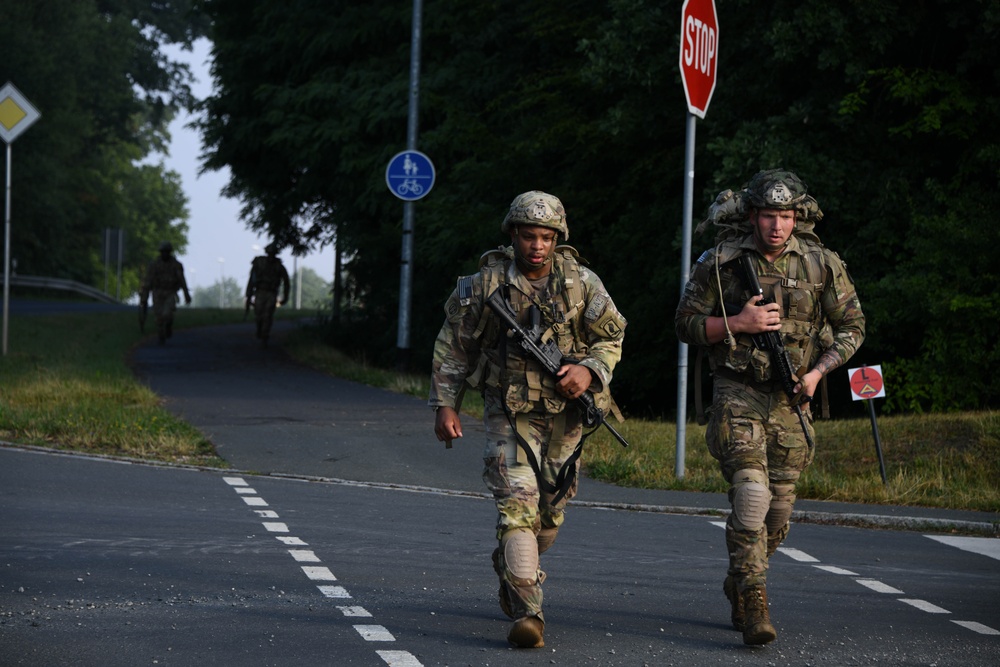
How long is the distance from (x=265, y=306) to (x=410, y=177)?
6257mm

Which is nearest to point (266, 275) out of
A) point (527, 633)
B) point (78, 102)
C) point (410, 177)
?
point (410, 177)

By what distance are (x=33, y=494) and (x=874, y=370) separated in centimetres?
616

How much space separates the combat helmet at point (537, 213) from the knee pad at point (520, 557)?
1.25 metres

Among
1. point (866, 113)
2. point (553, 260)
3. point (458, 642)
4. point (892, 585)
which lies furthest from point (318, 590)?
point (866, 113)

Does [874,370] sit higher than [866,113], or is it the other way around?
[866,113]

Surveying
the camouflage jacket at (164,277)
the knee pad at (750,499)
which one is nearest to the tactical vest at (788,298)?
the knee pad at (750,499)

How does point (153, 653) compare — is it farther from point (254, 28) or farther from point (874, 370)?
point (254, 28)

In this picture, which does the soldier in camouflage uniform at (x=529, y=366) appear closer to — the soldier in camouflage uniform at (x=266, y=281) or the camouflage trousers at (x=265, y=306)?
the soldier in camouflage uniform at (x=266, y=281)

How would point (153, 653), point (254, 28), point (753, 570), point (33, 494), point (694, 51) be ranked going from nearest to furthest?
1. point (153, 653)
2. point (753, 570)
3. point (33, 494)
4. point (694, 51)
5. point (254, 28)

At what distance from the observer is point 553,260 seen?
6852mm

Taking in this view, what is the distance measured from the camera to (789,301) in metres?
6.98

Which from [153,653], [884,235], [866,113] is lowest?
[153,653]

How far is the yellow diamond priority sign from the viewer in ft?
67.8

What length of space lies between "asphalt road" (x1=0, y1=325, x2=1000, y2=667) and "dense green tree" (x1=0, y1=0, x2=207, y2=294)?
4216 centimetres
